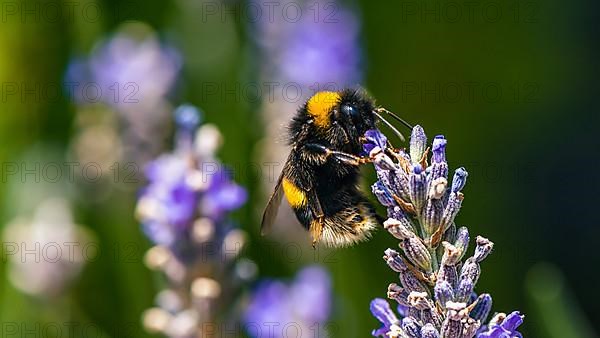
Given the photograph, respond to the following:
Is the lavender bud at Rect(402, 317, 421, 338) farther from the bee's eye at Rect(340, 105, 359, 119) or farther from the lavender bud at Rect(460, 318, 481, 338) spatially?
the bee's eye at Rect(340, 105, 359, 119)

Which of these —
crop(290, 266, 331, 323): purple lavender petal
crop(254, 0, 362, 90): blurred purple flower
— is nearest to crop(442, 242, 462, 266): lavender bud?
crop(290, 266, 331, 323): purple lavender petal

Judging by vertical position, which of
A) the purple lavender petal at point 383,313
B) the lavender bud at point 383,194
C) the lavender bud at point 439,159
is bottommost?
the purple lavender petal at point 383,313

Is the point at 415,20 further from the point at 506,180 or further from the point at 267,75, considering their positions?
the point at 267,75

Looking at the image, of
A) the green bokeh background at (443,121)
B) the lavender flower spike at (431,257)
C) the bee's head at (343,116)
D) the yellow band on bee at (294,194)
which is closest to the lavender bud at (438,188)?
the lavender flower spike at (431,257)

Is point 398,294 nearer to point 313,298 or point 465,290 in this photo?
point 465,290

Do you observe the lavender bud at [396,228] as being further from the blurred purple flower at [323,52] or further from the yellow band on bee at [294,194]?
the blurred purple flower at [323,52]

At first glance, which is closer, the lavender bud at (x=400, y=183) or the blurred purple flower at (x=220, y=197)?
the lavender bud at (x=400, y=183)

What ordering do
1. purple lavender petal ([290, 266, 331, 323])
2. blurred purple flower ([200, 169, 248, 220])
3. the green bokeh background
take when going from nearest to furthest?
blurred purple flower ([200, 169, 248, 220]) < purple lavender petal ([290, 266, 331, 323]) < the green bokeh background
